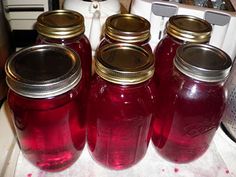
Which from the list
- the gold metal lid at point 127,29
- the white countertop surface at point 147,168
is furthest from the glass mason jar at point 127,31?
the white countertop surface at point 147,168

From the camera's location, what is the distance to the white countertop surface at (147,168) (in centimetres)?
42

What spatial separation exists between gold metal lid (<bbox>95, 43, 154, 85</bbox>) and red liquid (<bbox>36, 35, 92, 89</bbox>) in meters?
0.07

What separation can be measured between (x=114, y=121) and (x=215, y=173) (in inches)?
7.5

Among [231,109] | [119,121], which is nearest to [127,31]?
[119,121]

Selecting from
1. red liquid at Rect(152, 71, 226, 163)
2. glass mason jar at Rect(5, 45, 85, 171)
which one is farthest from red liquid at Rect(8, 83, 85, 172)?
red liquid at Rect(152, 71, 226, 163)

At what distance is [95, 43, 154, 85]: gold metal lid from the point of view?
0.33 m

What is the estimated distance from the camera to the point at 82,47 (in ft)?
1.45

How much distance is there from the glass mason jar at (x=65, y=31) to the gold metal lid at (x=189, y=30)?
133 millimetres

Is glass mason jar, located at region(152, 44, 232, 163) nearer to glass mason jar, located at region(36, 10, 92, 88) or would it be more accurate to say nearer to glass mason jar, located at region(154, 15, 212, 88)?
glass mason jar, located at region(154, 15, 212, 88)

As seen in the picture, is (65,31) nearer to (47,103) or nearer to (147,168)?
(47,103)

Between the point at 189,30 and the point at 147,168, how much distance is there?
22 centimetres

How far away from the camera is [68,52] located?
37cm

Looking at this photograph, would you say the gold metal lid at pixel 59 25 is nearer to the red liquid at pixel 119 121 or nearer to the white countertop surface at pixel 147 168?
the red liquid at pixel 119 121

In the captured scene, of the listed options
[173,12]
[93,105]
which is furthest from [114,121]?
[173,12]
